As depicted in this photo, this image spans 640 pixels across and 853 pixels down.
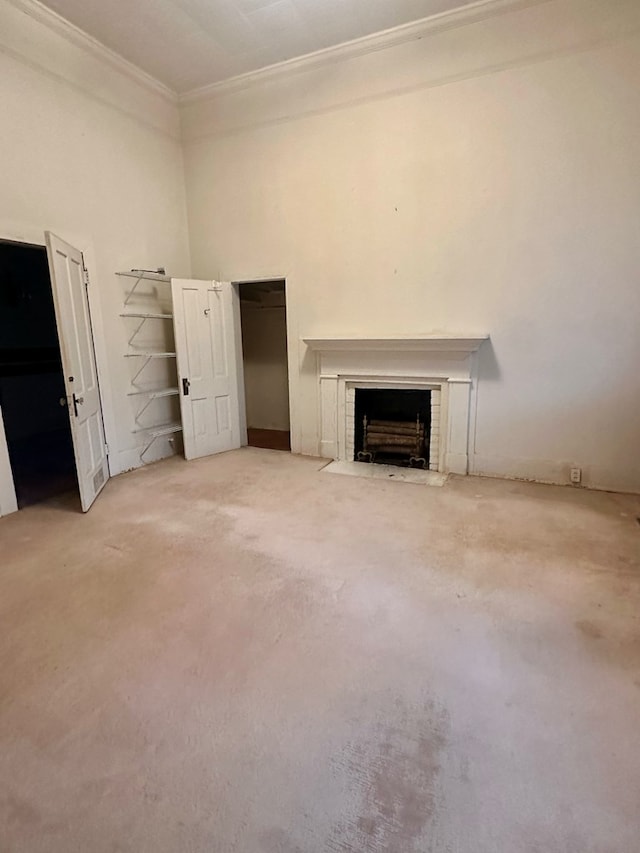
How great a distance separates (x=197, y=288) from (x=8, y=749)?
13.3 feet

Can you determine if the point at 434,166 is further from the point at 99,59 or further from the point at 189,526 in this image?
the point at 189,526

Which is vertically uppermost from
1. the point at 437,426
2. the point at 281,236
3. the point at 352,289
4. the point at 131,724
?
the point at 281,236

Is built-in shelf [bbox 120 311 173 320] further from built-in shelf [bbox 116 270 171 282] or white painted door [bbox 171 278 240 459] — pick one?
built-in shelf [bbox 116 270 171 282]

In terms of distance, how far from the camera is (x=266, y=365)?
626cm

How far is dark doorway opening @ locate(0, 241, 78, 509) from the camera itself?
5480mm

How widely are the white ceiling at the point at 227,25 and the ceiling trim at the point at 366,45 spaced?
0.05m

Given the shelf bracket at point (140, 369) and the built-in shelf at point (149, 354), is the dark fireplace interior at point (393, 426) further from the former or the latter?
the shelf bracket at point (140, 369)

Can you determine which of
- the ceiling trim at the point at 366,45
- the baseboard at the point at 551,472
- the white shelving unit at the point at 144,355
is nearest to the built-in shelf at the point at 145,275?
the white shelving unit at the point at 144,355

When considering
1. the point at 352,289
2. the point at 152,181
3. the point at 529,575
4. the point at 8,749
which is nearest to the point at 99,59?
the point at 152,181

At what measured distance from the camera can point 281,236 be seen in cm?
449

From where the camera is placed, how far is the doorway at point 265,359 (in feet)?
20.0

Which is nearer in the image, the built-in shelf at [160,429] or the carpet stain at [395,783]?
the carpet stain at [395,783]

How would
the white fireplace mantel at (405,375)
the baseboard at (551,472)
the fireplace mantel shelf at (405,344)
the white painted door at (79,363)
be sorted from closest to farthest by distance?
the white painted door at (79,363), the baseboard at (551,472), the fireplace mantel shelf at (405,344), the white fireplace mantel at (405,375)

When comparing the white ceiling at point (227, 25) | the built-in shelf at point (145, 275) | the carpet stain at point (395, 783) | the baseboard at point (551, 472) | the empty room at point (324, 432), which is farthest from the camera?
the built-in shelf at point (145, 275)
